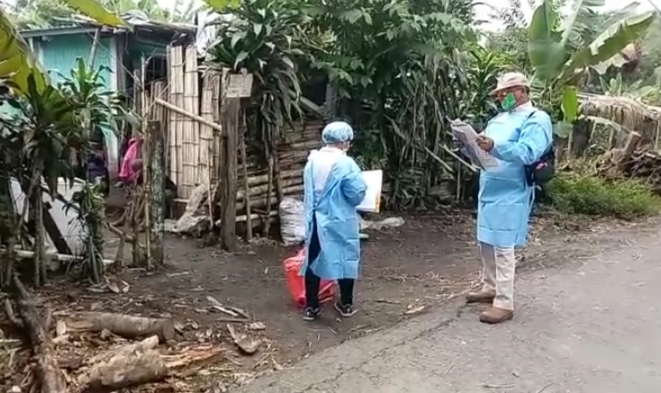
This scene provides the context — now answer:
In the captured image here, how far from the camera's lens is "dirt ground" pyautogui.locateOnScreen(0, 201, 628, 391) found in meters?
5.06

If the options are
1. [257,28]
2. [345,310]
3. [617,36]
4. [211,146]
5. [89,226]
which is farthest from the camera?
[211,146]

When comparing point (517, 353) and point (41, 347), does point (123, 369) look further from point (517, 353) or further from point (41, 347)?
point (517, 353)

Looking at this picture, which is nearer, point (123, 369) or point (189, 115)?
point (123, 369)

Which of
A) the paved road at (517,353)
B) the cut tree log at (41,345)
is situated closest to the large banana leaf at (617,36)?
the paved road at (517,353)

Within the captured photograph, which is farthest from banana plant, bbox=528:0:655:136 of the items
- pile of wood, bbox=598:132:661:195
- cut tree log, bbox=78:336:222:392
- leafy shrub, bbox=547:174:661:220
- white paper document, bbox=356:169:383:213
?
pile of wood, bbox=598:132:661:195

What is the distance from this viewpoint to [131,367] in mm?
3996

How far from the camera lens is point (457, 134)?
525 centimetres

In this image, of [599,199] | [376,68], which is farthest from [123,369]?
[599,199]

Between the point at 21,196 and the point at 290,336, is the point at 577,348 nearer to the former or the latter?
the point at 290,336

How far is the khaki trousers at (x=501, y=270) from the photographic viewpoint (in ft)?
17.5

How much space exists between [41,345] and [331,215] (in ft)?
7.25

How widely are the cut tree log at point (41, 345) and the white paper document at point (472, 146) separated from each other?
3.07 m

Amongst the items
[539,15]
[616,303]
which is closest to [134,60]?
[539,15]

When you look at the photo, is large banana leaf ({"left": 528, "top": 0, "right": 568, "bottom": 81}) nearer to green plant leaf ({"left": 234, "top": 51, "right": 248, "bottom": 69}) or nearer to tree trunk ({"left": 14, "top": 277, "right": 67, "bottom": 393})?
green plant leaf ({"left": 234, "top": 51, "right": 248, "bottom": 69})
